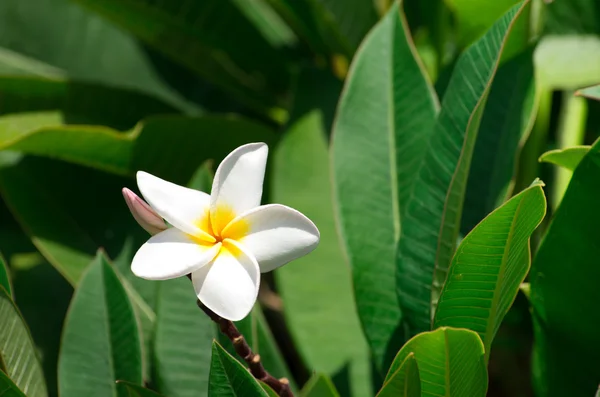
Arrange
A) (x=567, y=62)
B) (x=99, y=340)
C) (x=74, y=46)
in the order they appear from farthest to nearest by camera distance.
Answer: (x=74, y=46) → (x=567, y=62) → (x=99, y=340)

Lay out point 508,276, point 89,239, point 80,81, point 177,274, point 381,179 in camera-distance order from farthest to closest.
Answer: point 80,81 → point 89,239 → point 381,179 → point 508,276 → point 177,274

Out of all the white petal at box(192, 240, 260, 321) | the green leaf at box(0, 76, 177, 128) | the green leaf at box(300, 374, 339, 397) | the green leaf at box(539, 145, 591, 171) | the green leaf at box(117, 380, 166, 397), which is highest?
the green leaf at box(0, 76, 177, 128)

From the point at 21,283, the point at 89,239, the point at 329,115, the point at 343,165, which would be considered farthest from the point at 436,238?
the point at 21,283

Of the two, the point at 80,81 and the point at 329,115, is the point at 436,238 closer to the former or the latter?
the point at 329,115

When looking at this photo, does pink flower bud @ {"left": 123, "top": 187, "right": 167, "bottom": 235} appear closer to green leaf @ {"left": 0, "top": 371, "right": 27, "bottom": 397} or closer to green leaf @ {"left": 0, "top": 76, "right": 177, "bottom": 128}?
green leaf @ {"left": 0, "top": 371, "right": 27, "bottom": 397}

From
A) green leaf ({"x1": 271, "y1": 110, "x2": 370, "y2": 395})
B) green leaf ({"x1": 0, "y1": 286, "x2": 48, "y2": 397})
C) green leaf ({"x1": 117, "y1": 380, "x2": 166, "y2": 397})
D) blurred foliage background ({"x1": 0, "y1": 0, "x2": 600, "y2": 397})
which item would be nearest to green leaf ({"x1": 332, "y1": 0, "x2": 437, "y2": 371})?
blurred foliage background ({"x1": 0, "y1": 0, "x2": 600, "y2": 397})

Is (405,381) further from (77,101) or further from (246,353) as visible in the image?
(77,101)

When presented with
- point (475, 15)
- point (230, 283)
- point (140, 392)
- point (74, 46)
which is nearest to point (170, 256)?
point (230, 283)
